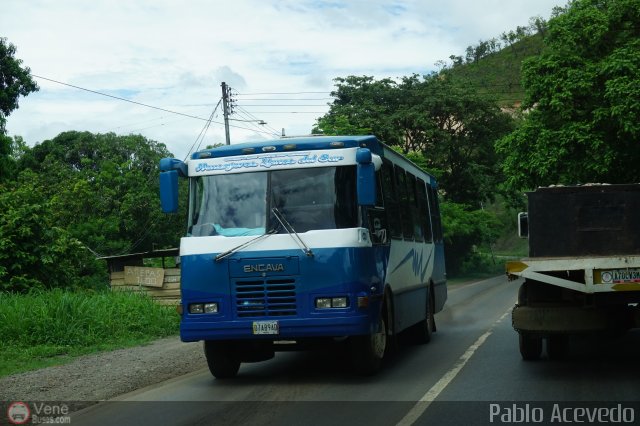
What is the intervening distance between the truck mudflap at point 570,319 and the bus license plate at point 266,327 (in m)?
2.98

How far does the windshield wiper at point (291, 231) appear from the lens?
10508 mm

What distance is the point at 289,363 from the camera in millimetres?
13305

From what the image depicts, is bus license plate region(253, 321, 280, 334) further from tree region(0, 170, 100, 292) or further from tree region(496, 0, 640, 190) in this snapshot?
tree region(496, 0, 640, 190)

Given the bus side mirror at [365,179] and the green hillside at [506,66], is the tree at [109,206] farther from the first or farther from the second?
the green hillside at [506,66]

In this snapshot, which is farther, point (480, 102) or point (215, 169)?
point (480, 102)

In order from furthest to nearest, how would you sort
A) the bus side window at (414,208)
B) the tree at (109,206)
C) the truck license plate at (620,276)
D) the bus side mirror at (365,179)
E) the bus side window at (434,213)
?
the tree at (109,206)
the bus side window at (434,213)
the bus side window at (414,208)
the bus side mirror at (365,179)
the truck license plate at (620,276)

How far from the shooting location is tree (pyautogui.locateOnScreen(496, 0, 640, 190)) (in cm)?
3173

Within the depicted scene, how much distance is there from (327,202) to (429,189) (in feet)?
25.0

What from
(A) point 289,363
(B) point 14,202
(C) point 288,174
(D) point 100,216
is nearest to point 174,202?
(C) point 288,174

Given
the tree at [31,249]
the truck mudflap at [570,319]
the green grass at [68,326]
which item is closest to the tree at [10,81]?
the tree at [31,249]

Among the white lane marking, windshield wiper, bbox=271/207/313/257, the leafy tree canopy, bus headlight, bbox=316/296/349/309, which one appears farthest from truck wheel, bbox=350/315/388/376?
the leafy tree canopy

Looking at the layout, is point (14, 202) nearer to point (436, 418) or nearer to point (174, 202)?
point (174, 202)

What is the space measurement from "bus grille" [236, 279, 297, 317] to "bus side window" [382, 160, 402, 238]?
230 cm

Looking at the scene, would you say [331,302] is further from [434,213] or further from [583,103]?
[583,103]
